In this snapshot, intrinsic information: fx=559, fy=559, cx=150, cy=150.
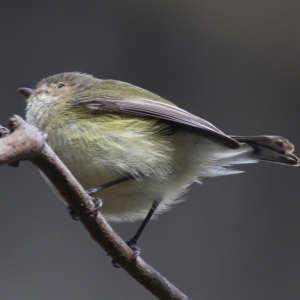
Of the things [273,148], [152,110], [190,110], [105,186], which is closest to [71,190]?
[105,186]

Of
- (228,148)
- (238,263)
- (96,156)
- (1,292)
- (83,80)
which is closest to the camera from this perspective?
(96,156)

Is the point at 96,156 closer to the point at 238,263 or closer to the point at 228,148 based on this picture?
the point at 228,148

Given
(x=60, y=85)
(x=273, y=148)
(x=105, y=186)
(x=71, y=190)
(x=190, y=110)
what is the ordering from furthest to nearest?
1. (x=190, y=110)
2. (x=60, y=85)
3. (x=273, y=148)
4. (x=105, y=186)
5. (x=71, y=190)

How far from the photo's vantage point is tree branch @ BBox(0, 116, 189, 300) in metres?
0.99

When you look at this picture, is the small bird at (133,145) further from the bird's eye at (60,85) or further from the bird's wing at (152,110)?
the bird's eye at (60,85)

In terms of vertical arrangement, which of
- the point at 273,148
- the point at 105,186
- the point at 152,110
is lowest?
the point at 105,186

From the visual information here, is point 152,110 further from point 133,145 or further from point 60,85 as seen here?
point 60,85

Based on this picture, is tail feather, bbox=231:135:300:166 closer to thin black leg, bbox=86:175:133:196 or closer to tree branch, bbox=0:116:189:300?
thin black leg, bbox=86:175:133:196

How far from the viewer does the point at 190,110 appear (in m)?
2.83

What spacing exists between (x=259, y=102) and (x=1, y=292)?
157cm

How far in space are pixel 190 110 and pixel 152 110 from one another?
1.21 metres

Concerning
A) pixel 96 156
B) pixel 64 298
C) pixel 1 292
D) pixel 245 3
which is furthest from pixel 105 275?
pixel 245 3

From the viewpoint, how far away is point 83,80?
2029 mm

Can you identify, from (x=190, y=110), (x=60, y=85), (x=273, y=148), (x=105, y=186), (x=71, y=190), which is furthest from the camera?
(x=190, y=110)
